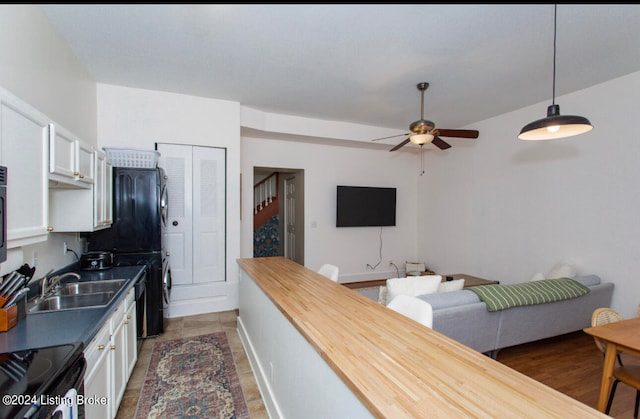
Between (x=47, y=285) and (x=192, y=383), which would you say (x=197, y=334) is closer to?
(x=192, y=383)

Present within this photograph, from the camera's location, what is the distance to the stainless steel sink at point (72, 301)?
6.14 feet

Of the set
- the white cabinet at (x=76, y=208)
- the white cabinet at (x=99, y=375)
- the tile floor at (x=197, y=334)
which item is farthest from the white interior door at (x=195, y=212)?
the white cabinet at (x=99, y=375)

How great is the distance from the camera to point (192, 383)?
→ 2.29 m

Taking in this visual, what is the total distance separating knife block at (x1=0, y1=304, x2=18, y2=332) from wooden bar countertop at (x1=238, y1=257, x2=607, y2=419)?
1310mm

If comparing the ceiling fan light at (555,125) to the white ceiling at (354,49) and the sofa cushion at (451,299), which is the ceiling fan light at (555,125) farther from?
the sofa cushion at (451,299)

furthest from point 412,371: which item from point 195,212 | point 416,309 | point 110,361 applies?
point 195,212

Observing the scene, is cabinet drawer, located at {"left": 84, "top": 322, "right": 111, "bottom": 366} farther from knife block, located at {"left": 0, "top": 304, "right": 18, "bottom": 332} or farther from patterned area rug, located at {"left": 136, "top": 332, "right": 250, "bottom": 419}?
patterned area rug, located at {"left": 136, "top": 332, "right": 250, "bottom": 419}

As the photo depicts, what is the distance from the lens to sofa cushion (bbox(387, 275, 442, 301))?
98.5 inches

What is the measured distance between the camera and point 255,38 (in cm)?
250

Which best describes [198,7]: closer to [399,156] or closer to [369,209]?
[369,209]

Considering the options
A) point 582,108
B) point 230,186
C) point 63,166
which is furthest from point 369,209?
point 63,166

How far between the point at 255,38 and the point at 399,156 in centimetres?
411

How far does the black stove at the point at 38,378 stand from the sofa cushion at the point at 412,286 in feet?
6.86

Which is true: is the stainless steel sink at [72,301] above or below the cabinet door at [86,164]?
below
